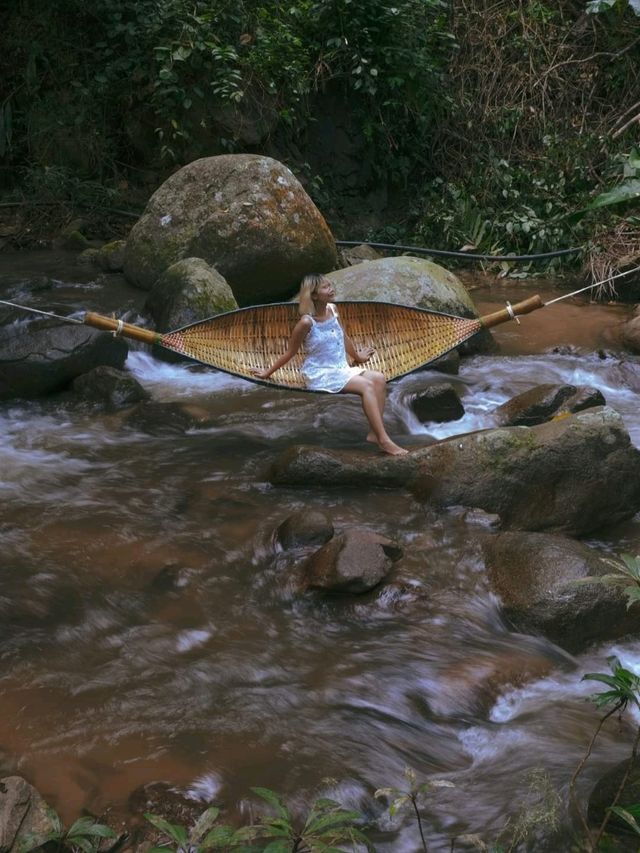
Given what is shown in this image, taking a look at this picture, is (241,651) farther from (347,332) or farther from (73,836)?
(347,332)

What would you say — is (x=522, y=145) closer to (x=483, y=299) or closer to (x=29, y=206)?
(x=483, y=299)

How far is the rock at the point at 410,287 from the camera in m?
7.55

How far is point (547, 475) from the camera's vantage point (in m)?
4.75

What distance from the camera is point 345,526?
4.60 m

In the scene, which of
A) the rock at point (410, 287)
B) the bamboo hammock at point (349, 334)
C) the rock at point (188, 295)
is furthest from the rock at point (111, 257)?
the bamboo hammock at point (349, 334)

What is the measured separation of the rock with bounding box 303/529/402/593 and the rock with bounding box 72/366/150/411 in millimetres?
2576

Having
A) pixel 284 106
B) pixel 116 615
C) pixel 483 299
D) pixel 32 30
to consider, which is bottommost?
pixel 483 299

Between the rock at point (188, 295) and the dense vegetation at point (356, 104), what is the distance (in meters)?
3.20

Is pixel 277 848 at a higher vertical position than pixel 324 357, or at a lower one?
higher

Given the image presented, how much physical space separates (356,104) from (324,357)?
21.7ft

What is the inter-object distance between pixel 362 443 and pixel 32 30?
8.04m

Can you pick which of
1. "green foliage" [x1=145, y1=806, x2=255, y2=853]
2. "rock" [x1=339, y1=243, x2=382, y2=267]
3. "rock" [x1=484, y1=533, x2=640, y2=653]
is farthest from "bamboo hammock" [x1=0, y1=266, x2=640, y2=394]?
"rock" [x1=339, y1=243, x2=382, y2=267]

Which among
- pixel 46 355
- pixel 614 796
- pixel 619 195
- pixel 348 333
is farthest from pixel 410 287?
pixel 614 796

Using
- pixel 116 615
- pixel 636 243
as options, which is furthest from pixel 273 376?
pixel 636 243
